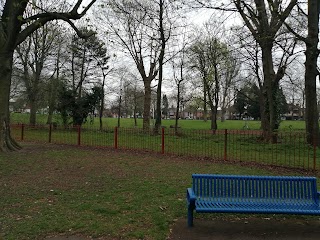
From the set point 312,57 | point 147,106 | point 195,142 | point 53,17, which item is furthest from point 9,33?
point 147,106

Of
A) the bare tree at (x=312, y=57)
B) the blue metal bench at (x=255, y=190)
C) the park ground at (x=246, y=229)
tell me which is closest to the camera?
the park ground at (x=246, y=229)

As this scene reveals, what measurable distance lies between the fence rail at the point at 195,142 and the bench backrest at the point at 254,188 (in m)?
5.98

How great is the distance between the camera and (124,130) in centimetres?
1476

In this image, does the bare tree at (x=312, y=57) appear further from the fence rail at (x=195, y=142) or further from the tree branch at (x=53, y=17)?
the tree branch at (x=53, y=17)

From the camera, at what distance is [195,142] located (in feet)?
52.7

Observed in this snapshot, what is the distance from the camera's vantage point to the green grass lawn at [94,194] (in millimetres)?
4727

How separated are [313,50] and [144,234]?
516 inches

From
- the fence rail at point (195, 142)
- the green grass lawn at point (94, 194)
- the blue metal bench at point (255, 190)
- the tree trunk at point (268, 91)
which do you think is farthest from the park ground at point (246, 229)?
the tree trunk at point (268, 91)

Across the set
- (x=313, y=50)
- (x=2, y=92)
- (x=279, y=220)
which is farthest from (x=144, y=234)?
(x=313, y=50)

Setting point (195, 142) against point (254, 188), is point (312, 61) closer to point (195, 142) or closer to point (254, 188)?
point (195, 142)

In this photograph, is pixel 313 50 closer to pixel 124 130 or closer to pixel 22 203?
pixel 124 130

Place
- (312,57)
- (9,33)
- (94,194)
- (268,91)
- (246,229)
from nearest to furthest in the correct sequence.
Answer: (246,229)
(94,194)
(9,33)
(312,57)
(268,91)

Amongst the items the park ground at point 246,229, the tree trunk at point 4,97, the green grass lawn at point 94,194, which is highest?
the tree trunk at point 4,97

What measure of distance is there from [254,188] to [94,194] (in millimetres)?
3277
